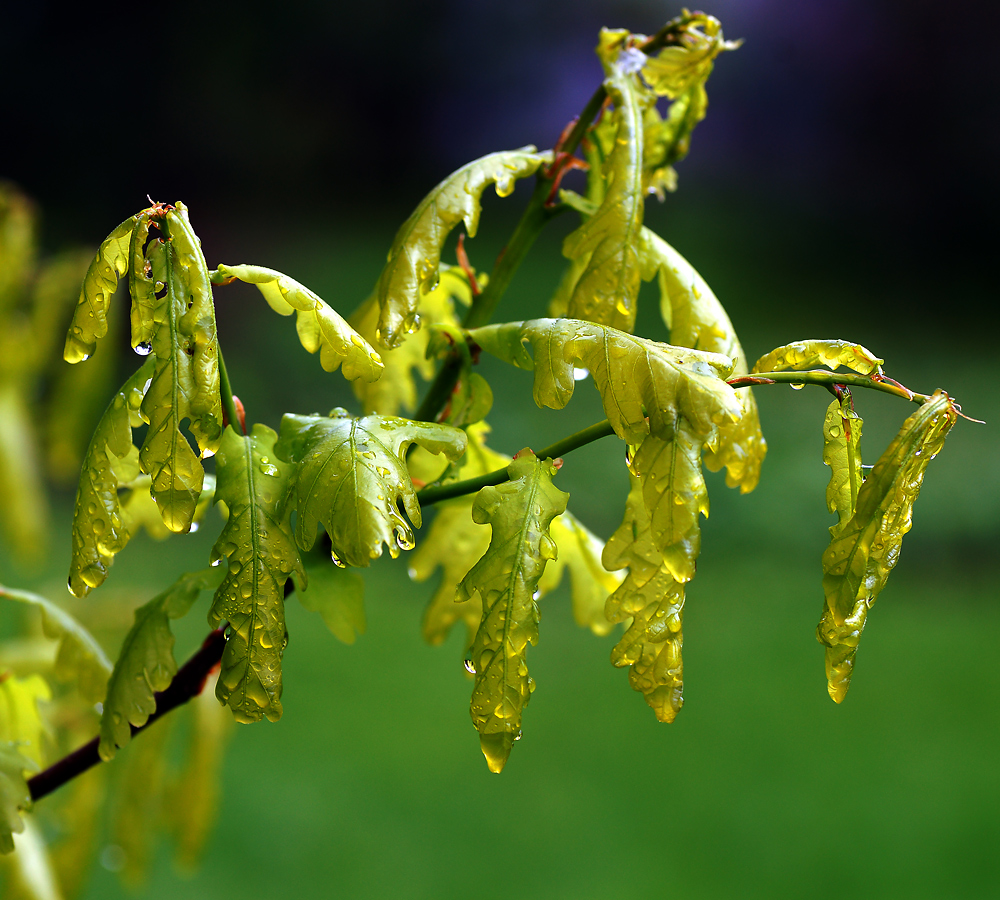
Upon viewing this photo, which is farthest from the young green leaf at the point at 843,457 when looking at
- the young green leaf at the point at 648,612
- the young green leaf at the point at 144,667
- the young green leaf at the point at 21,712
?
the young green leaf at the point at 21,712

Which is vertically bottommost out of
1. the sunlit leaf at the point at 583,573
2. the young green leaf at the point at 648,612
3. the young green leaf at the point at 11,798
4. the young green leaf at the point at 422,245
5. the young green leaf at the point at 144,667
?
the young green leaf at the point at 11,798

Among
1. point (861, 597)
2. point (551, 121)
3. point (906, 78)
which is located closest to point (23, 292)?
point (861, 597)

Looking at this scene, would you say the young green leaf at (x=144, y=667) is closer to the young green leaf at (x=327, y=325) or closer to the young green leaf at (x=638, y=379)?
the young green leaf at (x=327, y=325)

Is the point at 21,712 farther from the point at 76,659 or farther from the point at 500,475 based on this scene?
the point at 500,475

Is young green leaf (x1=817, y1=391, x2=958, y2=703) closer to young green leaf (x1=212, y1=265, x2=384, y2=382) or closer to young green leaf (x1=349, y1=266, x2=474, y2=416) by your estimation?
young green leaf (x1=212, y1=265, x2=384, y2=382)

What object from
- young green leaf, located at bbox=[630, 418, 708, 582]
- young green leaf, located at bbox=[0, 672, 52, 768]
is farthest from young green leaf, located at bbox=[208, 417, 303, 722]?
young green leaf, located at bbox=[0, 672, 52, 768]

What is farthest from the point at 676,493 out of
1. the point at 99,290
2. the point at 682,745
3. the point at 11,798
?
the point at 682,745
